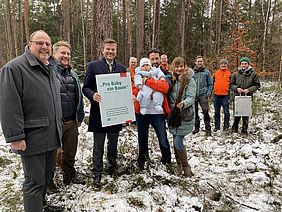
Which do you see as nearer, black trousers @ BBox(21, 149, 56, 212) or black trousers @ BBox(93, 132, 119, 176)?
black trousers @ BBox(21, 149, 56, 212)

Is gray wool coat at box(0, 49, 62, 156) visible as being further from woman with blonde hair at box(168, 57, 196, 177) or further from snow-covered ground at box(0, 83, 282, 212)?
woman with blonde hair at box(168, 57, 196, 177)

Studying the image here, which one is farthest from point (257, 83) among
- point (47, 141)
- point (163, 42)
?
point (163, 42)

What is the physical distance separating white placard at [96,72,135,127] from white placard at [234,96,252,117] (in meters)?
3.75

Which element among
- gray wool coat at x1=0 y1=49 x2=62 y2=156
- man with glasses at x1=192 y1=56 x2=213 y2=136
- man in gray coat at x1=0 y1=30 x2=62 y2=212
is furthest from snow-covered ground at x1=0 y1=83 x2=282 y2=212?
man with glasses at x1=192 y1=56 x2=213 y2=136

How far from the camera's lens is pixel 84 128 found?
22.7ft

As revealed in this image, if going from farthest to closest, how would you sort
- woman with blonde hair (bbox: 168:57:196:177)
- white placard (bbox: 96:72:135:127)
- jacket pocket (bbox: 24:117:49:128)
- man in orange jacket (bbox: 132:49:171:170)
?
1. woman with blonde hair (bbox: 168:57:196:177)
2. man in orange jacket (bbox: 132:49:171:170)
3. white placard (bbox: 96:72:135:127)
4. jacket pocket (bbox: 24:117:49:128)

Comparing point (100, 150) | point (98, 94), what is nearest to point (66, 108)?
point (98, 94)

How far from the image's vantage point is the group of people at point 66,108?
247 cm

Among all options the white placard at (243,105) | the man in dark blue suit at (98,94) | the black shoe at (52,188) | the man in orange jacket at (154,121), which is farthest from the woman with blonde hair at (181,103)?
the white placard at (243,105)

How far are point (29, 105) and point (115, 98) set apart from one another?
141 centimetres

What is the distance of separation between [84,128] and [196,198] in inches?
165

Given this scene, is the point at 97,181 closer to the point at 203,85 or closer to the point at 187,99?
the point at 187,99

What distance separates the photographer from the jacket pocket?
2527 mm

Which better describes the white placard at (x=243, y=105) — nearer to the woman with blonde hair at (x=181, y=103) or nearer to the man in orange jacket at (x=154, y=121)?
the woman with blonde hair at (x=181, y=103)
